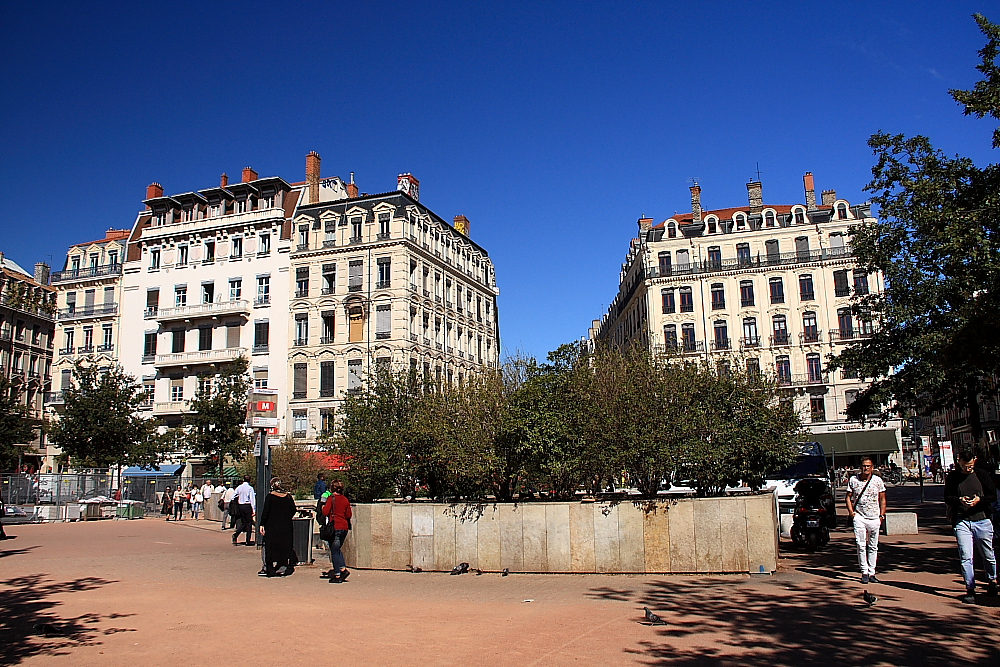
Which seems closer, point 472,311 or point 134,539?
point 134,539

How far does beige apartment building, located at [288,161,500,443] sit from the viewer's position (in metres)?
48.8

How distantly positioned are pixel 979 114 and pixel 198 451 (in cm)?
3889

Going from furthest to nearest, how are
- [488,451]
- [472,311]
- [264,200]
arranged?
[472,311]
[264,200]
[488,451]

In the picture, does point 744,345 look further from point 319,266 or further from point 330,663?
point 330,663

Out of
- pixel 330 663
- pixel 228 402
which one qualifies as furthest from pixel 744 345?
pixel 330 663

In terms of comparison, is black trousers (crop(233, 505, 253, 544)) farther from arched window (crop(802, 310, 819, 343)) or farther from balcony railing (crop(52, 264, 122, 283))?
balcony railing (crop(52, 264, 122, 283))

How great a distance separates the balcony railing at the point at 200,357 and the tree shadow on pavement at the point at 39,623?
38.6 m

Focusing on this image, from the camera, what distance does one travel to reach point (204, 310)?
52.0m

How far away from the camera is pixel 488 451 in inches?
543

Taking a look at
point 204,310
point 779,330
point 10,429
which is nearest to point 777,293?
point 779,330

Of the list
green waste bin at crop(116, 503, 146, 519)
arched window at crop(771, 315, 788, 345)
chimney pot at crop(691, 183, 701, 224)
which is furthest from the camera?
chimney pot at crop(691, 183, 701, 224)

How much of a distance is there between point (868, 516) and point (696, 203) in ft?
171

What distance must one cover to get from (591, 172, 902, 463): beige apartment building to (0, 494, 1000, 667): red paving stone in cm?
3812

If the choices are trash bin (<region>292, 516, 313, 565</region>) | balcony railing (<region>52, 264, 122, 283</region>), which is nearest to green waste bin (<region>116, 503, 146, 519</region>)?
Result: trash bin (<region>292, 516, 313, 565</region>)
